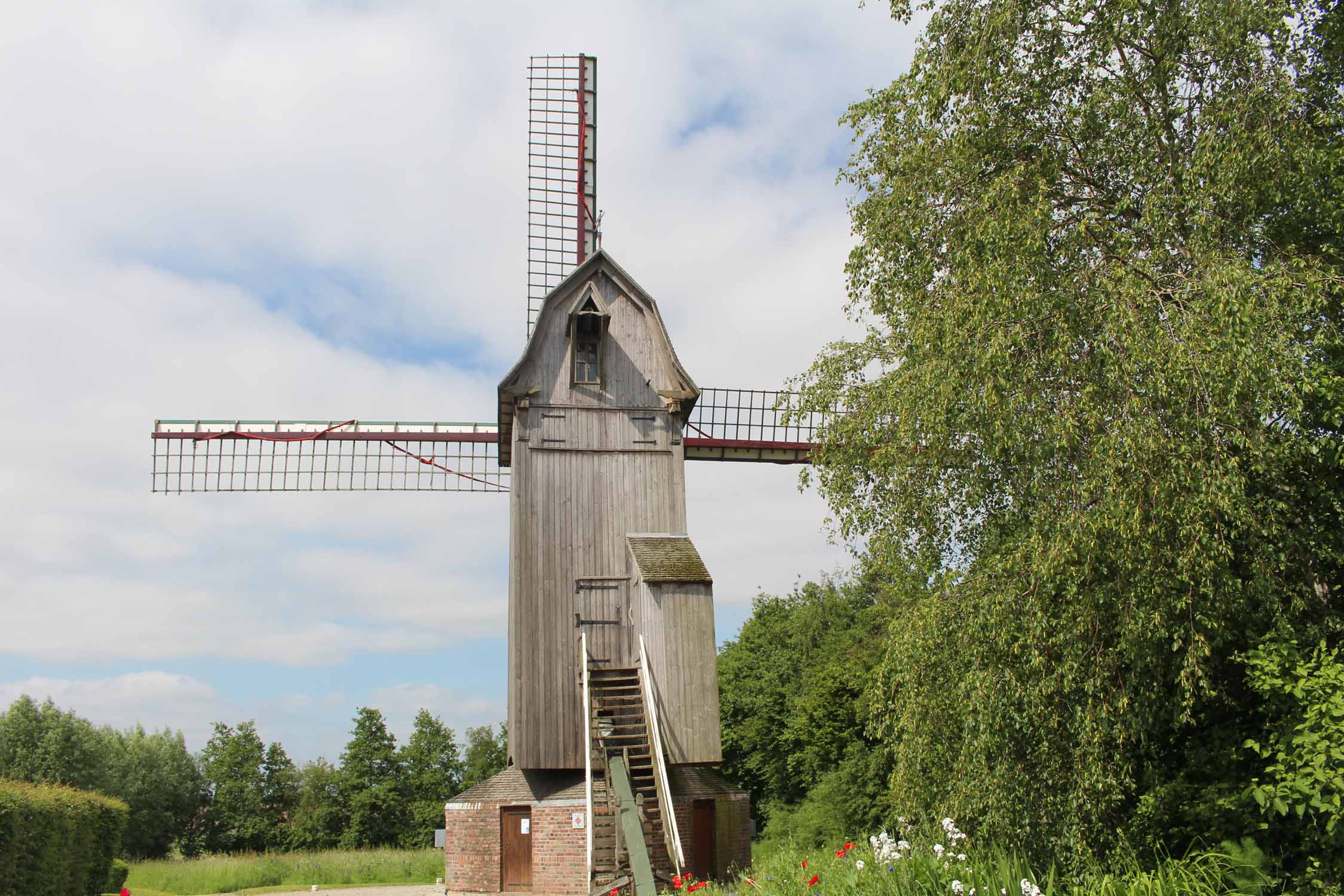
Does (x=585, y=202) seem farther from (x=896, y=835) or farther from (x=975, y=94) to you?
(x=896, y=835)

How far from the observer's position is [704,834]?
646 inches

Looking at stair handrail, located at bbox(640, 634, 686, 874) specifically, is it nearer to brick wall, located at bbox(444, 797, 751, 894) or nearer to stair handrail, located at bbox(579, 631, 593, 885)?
stair handrail, located at bbox(579, 631, 593, 885)

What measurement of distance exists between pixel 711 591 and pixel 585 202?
9539 millimetres

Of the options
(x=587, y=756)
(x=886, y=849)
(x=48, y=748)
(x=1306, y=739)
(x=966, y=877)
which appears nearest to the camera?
(x=886, y=849)

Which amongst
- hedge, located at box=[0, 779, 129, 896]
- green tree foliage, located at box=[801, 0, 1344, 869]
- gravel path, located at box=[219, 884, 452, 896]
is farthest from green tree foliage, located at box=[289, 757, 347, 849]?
green tree foliage, located at box=[801, 0, 1344, 869]

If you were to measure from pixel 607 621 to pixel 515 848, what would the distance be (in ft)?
12.6

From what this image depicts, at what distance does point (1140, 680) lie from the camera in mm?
9133

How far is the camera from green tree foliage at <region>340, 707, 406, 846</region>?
159 ft

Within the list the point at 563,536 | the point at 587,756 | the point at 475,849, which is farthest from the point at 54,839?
the point at 563,536

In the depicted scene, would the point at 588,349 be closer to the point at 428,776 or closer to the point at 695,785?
the point at 695,785

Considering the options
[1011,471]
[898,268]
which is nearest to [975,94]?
[898,268]

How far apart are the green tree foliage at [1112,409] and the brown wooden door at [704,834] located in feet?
20.1

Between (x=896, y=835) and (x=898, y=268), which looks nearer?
(x=896, y=835)

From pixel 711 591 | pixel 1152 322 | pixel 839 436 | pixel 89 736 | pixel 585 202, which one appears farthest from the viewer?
pixel 89 736
